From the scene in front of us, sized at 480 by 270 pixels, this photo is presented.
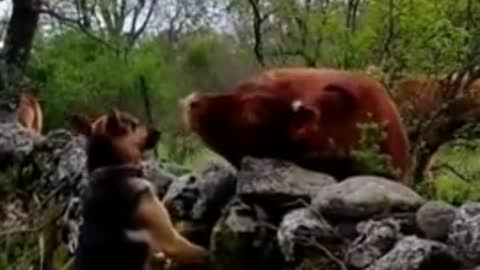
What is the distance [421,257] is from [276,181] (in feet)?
3.09

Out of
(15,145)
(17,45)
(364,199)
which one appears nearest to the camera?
(364,199)

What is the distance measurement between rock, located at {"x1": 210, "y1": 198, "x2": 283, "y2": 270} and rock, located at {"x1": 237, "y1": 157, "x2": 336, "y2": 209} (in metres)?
0.06

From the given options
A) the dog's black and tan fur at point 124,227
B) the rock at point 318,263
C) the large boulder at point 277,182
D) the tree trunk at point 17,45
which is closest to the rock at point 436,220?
the rock at point 318,263

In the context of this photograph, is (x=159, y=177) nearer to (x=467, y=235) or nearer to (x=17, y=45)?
(x=467, y=235)

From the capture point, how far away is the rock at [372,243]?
140 inches

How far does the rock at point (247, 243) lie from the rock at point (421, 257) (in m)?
0.66

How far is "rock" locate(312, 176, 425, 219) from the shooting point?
3748 millimetres

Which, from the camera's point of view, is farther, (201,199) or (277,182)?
(201,199)

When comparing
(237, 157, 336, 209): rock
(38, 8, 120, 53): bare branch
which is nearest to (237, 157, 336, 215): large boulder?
(237, 157, 336, 209): rock

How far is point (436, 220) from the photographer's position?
3.50 meters

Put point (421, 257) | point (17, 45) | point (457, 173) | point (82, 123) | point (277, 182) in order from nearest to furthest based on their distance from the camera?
point (421, 257)
point (277, 182)
point (82, 123)
point (457, 173)
point (17, 45)

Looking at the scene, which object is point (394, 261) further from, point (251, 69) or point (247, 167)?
point (251, 69)

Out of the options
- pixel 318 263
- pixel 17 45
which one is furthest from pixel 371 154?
pixel 17 45

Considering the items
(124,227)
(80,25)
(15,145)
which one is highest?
(80,25)
